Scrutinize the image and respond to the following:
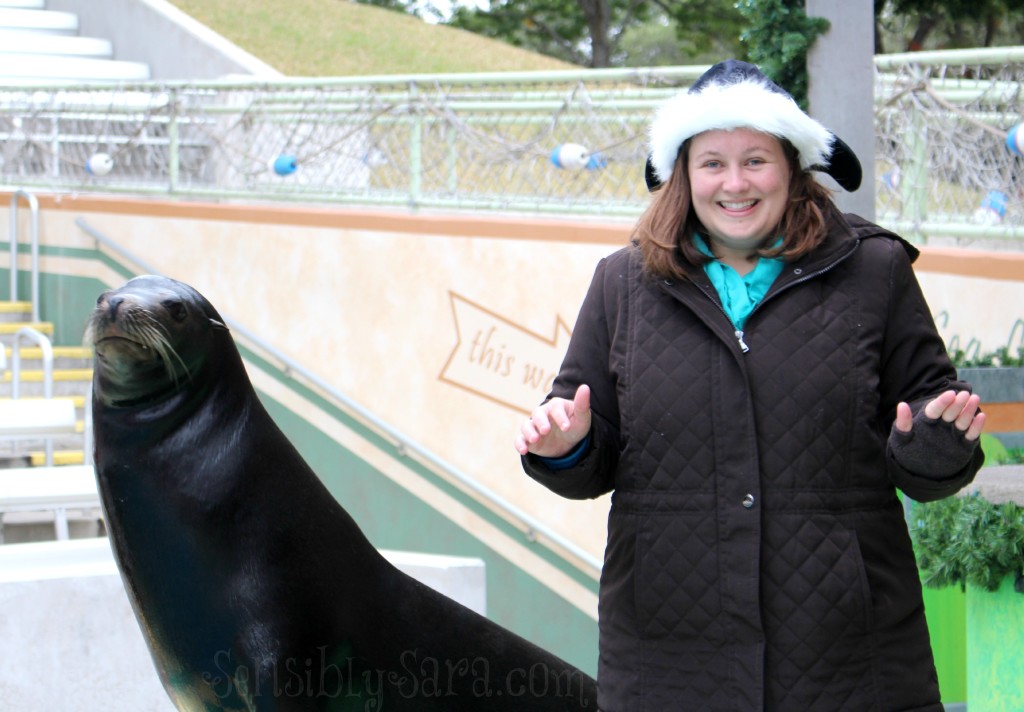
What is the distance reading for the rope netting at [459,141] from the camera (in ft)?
17.6

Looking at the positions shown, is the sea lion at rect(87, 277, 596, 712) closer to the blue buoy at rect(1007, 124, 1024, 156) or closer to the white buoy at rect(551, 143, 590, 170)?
the blue buoy at rect(1007, 124, 1024, 156)

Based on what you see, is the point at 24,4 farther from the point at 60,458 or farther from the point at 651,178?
the point at 651,178

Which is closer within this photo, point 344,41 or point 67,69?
point 67,69

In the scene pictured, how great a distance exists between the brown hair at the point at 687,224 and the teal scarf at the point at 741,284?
3 cm

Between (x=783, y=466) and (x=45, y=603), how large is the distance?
2.71 m

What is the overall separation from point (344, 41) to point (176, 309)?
1590cm

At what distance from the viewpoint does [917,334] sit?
2.22 m

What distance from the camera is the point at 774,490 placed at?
2164 millimetres

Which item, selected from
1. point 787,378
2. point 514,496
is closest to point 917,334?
point 787,378

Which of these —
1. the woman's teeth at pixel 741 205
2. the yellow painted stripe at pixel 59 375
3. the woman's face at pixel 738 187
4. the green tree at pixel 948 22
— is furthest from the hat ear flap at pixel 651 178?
the yellow painted stripe at pixel 59 375

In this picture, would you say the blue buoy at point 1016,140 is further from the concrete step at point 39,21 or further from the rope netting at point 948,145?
the concrete step at point 39,21

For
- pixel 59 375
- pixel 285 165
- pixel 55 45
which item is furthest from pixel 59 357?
pixel 55 45

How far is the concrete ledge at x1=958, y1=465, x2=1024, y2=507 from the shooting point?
9.98ft

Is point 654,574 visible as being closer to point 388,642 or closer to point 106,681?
point 388,642
